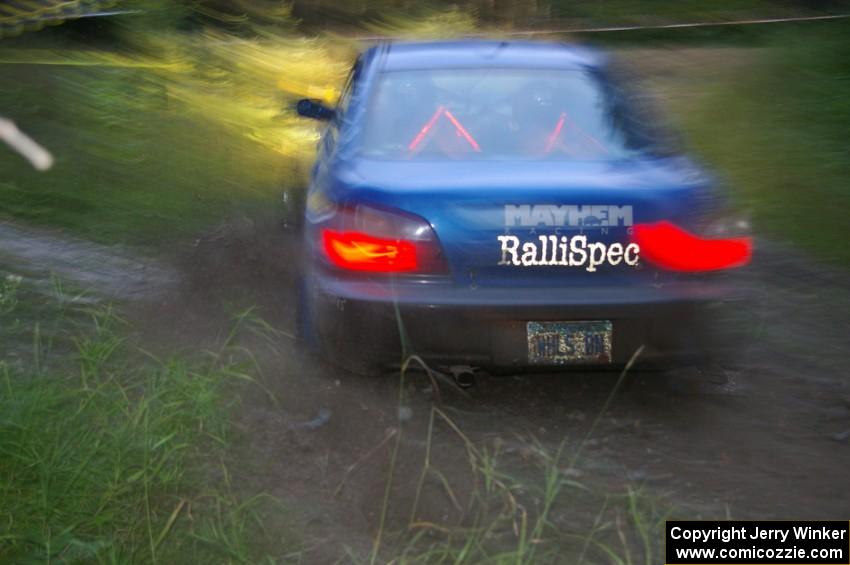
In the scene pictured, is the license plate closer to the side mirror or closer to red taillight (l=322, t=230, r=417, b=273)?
red taillight (l=322, t=230, r=417, b=273)

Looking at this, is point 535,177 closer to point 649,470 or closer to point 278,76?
point 649,470

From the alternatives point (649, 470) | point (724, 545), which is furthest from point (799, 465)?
point (724, 545)

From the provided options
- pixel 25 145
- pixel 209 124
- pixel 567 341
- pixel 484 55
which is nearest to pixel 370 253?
pixel 567 341

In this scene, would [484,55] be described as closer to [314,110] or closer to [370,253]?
[314,110]

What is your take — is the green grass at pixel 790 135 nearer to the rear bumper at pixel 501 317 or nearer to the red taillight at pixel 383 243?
the rear bumper at pixel 501 317

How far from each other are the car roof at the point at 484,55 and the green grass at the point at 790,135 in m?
2.96

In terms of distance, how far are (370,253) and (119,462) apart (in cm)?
121

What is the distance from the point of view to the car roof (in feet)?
20.1

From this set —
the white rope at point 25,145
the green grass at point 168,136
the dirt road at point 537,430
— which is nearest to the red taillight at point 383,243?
the dirt road at point 537,430

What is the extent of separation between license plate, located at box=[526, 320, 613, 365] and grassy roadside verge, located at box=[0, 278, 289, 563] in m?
1.20

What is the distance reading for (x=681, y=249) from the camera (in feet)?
16.4

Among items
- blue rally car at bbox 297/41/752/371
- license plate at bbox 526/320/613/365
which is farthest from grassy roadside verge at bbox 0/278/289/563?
license plate at bbox 526/320/613/365

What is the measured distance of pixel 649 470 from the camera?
485cm

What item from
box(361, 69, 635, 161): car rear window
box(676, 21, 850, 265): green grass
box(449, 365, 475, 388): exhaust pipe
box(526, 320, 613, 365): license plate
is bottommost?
box(676, 21, 850, 265): green grass
